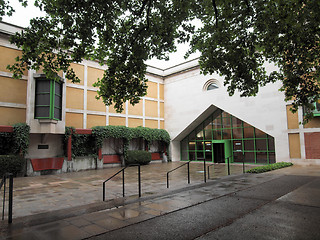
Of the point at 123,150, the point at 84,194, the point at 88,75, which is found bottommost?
the point at 84,194

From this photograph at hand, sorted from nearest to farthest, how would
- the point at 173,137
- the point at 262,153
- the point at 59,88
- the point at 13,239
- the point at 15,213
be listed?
the point at 13,239, the point at 15,213, the point at 59,88, the point at 262,153, the point at 173,137

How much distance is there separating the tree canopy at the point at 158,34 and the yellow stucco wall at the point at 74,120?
33.2 ft

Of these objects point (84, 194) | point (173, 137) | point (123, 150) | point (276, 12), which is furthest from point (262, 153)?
point (84, 194)

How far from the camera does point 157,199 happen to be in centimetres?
670

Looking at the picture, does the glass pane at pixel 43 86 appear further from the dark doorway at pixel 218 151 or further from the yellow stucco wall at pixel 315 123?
the yellow stucco wall at pixel 315 123

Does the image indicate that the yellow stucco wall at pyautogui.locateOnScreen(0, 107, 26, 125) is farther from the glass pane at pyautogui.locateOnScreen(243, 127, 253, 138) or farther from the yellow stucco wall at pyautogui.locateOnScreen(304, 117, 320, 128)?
the yellow stucco wall at pyautogui.locateOnScreen(304, 117, 320, 128)

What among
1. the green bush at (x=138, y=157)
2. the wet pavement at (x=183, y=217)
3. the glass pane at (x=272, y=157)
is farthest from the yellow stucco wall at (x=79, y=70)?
the glass pane at (x=272, y=157)

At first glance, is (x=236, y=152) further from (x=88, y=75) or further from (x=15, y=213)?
(x=15, y=213)

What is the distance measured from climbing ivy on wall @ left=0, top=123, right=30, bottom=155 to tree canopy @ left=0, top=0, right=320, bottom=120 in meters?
7.27

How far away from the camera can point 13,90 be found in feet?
49.8

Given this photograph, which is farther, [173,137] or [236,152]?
[173,137]

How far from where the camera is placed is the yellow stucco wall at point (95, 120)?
19156 mm

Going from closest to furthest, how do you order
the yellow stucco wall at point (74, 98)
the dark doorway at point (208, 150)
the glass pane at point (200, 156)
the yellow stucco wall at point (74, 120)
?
the yellow stucco wall at point (74, 120), the yellow stucco wall at point (74, 98), the dark doorway at point (208, 150), the glass pane at point (200, 156)

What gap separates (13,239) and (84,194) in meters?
4.29
